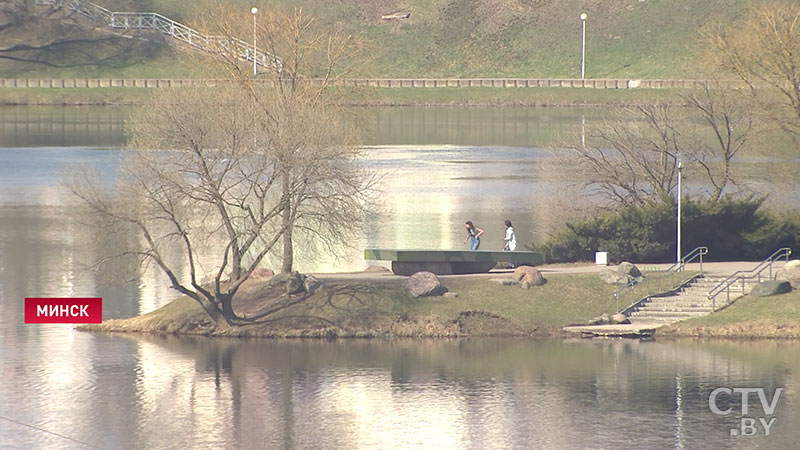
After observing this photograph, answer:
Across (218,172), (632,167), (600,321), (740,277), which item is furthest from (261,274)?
(632,167)

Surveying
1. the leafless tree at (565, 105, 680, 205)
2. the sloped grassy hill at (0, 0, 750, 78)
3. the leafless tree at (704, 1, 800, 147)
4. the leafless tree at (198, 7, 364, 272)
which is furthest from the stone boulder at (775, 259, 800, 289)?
the sloped grassy hill at (0, 0, 750, 78)

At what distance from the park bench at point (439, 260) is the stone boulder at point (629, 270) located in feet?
14.8

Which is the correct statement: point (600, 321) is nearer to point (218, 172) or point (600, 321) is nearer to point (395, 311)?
point (395, 311)

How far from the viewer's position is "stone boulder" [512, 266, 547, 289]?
49906 mm

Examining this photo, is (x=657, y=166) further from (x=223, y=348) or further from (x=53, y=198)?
(x=53, y=198)

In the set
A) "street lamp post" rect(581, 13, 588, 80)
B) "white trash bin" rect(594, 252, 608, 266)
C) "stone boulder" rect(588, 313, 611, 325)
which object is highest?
"street lamp post" rect(581, 13, 588, 80)

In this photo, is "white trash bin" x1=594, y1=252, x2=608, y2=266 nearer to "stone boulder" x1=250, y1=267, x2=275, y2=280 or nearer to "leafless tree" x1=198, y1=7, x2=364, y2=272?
"leafless tree" x1=198, y1=7, x2=364, y2=272

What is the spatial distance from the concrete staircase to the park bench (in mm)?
6264

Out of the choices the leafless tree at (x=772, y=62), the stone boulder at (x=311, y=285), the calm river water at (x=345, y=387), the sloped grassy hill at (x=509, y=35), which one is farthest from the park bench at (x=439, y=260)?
the sloped grassy hill at (x=509, y=35)

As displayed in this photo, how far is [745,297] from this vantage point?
49.3 m

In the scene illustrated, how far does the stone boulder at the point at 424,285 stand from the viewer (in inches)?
1928

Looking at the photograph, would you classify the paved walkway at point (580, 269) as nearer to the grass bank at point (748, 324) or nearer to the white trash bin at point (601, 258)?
the white trash bin at point (601, 258)

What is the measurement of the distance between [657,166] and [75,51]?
10520cm

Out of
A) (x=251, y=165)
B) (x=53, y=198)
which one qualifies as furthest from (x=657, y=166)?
(x=53, y=198)
